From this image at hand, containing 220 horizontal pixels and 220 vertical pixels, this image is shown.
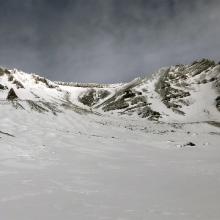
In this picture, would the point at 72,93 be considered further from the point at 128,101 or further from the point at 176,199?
the point at 176,199

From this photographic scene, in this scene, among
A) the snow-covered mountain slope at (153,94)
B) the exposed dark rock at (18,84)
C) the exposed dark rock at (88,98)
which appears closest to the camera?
the snow-covered mountain slope at (153,94)

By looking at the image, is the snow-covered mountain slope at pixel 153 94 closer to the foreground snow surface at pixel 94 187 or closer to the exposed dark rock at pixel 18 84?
the exposed dark rock at pixel 18 84

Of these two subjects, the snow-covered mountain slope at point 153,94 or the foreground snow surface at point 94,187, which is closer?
the foreground snow surface at point 94,187

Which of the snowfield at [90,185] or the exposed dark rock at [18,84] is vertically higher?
the exposed dark rock at [18,84]

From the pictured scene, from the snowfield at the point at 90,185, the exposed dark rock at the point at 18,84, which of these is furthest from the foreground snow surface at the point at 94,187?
the exposed dark rock at the point at 18,84

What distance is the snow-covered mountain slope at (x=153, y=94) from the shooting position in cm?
10781

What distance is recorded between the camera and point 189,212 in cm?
930

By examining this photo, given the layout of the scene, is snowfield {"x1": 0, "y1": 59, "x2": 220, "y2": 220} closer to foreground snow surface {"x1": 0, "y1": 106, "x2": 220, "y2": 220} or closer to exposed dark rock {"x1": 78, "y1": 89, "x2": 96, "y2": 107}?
foreground snow surface {"x1": 0, "y1": 106, "x2": 220, "y2": 220}

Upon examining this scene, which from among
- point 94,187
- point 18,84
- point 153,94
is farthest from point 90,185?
point 18,84

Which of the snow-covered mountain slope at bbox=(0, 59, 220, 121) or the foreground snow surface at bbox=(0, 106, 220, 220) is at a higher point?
the snow-covered mountain slope at bbox=(0, 59, 220, 121)

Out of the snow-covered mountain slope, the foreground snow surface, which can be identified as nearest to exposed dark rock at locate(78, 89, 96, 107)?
the snow-covered mountain slope

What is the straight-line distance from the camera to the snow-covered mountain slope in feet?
354

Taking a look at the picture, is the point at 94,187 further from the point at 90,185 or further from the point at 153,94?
the point at 153,94

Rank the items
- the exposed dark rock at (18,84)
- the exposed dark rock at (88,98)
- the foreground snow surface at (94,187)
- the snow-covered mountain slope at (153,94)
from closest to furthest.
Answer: the foreground snow surface at (94,187) < the snow-covered mountain slope at (153,94) < the exposed dark rock at (18,84) < the exposed dark rock at (88,98)
